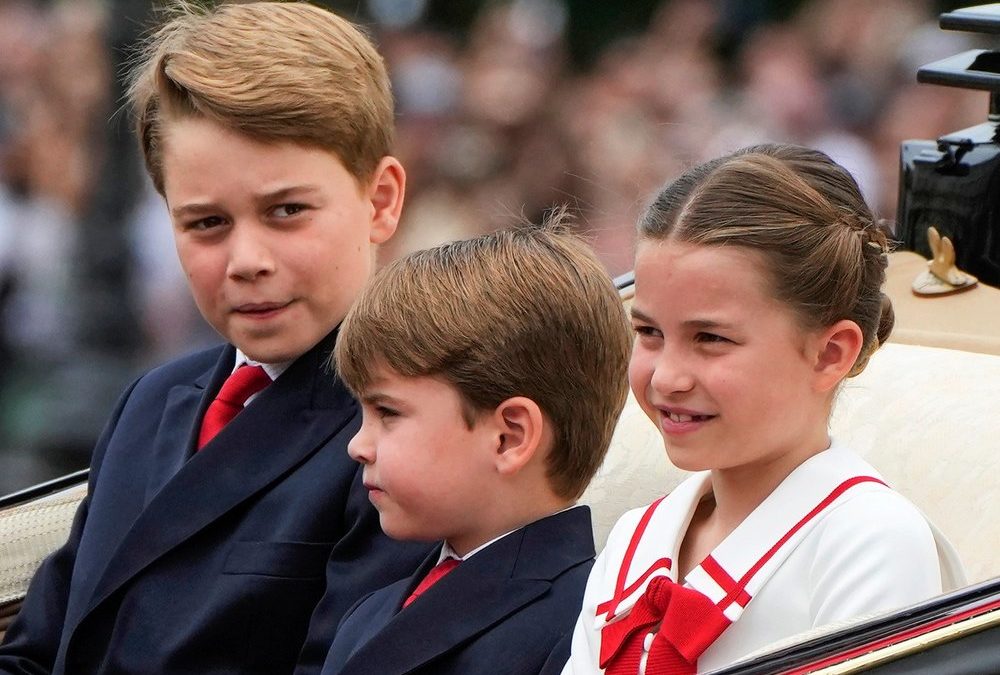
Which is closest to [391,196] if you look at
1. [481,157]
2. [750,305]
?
[750,305]

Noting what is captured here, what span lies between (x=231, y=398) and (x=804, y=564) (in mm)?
755

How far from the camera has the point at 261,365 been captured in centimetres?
173

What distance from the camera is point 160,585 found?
164cm

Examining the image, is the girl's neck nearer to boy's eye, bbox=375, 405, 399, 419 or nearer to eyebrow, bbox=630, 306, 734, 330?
eyebrow, bbox=630, 306, 734, 330

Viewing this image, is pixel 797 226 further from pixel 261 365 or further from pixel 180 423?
pixel 180 423

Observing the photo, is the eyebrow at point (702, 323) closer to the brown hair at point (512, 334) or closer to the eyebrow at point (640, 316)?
the eyebrow at point (640, 316)

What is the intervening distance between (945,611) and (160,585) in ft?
2.84

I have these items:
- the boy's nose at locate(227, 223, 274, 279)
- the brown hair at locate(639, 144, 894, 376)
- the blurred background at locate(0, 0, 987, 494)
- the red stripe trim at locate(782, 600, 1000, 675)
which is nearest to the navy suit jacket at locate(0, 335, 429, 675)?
the boy's nose at locate(227, 223, 274, 279)

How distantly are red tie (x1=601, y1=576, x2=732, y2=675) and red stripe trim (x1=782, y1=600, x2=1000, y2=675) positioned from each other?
15cm

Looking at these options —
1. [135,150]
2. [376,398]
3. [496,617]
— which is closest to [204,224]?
[376,398]

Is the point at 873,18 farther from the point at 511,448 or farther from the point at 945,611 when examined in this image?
the point at 945,611

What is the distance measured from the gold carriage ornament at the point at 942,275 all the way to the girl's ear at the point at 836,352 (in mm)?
580

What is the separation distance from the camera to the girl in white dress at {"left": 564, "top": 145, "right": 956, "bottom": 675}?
1234mm

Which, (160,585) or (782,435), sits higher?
(782,435)
